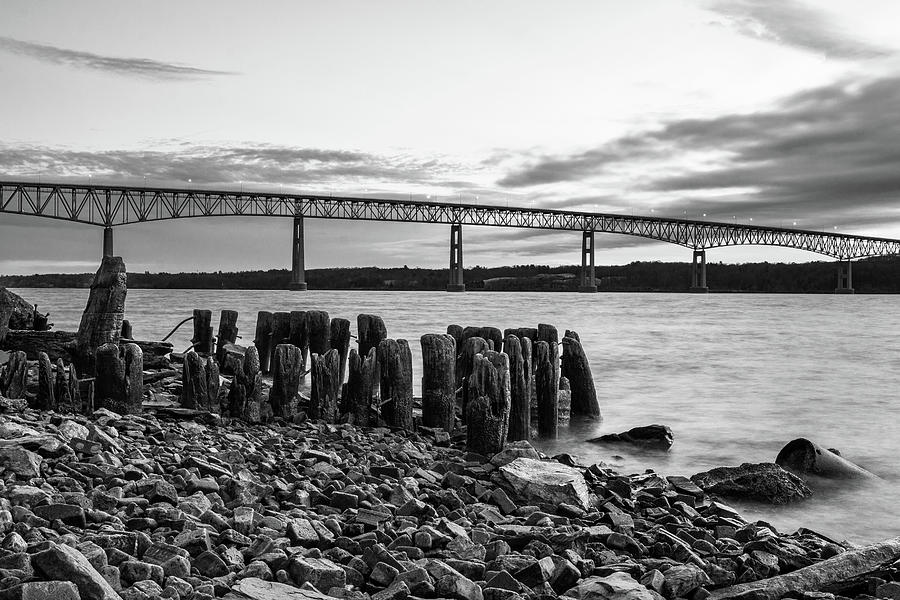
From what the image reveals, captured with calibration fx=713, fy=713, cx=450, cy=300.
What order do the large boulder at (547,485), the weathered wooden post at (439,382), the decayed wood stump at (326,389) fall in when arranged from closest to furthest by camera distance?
the large boulder at (547,485) → the decayed wood stump at (326,389) → the weathered wooden post at (439,382)

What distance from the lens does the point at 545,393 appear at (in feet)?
27.8

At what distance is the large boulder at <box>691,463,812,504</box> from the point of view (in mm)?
6238

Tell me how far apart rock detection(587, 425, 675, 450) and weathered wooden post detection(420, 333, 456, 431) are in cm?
205

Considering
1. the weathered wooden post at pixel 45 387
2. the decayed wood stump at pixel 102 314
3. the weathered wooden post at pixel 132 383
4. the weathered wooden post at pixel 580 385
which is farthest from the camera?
the weathered wooden post at pixel 580 385

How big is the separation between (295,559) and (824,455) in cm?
619

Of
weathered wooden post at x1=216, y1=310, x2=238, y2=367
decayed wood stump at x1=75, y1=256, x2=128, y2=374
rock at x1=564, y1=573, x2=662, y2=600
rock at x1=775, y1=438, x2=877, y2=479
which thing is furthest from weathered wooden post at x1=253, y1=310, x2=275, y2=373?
rock at x1=564, y1=573, x2=662, y2=600

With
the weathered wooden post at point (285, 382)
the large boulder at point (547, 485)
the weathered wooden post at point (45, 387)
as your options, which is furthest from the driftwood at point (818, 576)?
the weathered wooden post at point (45, 387)

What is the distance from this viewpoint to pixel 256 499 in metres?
4.11

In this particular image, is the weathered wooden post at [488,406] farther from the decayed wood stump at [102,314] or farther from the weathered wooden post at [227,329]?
the weathered wooden post at [227,329]

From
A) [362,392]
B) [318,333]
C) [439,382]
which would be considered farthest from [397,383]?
[318,333]

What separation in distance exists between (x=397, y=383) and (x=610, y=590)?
4243 millimetres

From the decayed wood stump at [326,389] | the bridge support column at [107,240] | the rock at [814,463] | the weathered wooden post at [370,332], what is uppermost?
the bridge support column at [107,240]

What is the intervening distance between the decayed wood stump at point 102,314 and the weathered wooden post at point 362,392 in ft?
11.2

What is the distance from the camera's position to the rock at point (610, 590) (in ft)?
10.7
